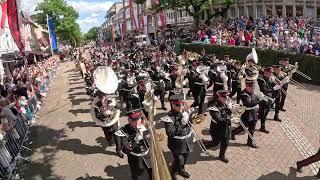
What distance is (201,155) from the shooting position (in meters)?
9.98

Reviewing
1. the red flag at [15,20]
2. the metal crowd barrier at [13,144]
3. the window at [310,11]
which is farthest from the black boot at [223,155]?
the window at [310,11]

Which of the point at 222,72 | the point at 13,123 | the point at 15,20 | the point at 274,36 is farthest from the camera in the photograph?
the point at 274,36

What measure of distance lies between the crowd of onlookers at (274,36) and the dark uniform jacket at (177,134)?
13.4m

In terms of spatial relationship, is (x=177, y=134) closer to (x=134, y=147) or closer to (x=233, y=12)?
(x=134, y=147)

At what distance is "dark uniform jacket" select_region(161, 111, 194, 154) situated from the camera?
8.08m

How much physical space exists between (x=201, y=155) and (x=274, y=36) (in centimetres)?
1600

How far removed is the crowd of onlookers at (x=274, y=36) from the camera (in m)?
20.5

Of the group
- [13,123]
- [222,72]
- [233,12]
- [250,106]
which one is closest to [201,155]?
[250,106]

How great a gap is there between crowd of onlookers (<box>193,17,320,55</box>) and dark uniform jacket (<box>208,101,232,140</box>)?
1203cm

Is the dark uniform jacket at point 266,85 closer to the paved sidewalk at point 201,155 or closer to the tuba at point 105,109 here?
the paved sidewalk at point 201,155

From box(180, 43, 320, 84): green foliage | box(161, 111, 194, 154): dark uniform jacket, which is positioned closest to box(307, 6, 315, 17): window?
box(180, 43, 320, 84): green foliage

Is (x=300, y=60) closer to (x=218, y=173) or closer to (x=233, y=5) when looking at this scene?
(x=218, y=173)

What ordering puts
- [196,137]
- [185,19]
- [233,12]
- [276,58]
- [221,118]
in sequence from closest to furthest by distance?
[196,137] → [221,118] → [276,58] → [233,12] → [185,19]

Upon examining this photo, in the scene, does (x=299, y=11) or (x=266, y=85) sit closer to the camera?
(x=266, y=85)
